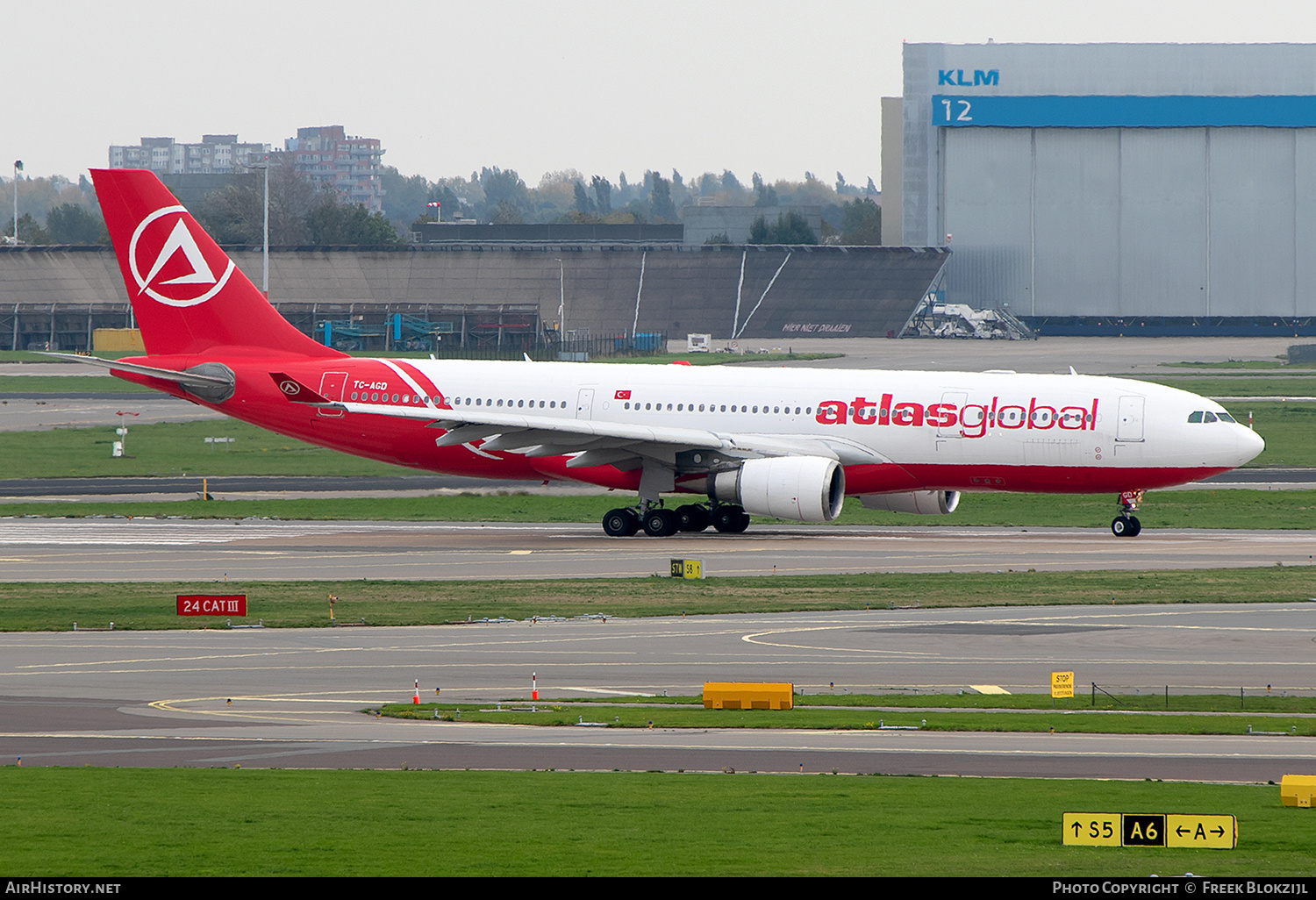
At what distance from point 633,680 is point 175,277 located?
2917 cm

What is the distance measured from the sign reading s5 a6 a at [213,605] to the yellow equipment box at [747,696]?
12883 millimetres

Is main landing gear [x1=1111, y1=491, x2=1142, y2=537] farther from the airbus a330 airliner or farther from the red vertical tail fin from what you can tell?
the red vertical tail fin

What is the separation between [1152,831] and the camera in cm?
1479

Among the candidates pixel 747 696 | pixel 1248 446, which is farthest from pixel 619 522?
pixel 747 696

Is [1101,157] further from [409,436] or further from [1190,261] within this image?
[409,436]

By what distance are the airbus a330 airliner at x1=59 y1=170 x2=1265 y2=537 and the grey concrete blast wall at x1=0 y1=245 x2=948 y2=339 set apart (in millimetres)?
101742

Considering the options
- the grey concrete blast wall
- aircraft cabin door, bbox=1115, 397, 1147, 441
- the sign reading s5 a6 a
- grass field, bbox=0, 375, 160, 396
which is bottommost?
the sign reading s5 a6 a

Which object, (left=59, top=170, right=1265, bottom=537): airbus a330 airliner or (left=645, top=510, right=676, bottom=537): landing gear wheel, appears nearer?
(left=59, top=170, right=1265, bottom=537): airbus a330 airliner

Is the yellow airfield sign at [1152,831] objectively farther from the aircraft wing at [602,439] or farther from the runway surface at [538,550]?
the aircraft wing at [602,439]

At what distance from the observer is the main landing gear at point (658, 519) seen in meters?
47.9

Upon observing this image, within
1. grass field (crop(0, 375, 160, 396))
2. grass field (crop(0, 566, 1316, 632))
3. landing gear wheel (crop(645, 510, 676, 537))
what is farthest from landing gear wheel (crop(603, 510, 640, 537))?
grass field (crop(0, 375, 160, 396))

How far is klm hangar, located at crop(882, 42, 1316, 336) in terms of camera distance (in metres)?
150

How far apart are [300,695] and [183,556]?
61.8ft

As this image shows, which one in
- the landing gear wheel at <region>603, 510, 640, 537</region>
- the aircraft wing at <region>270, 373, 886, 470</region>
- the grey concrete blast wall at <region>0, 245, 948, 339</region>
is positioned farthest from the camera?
the grey concrete blast wall at <region>0, 245, 948, 339</region>
